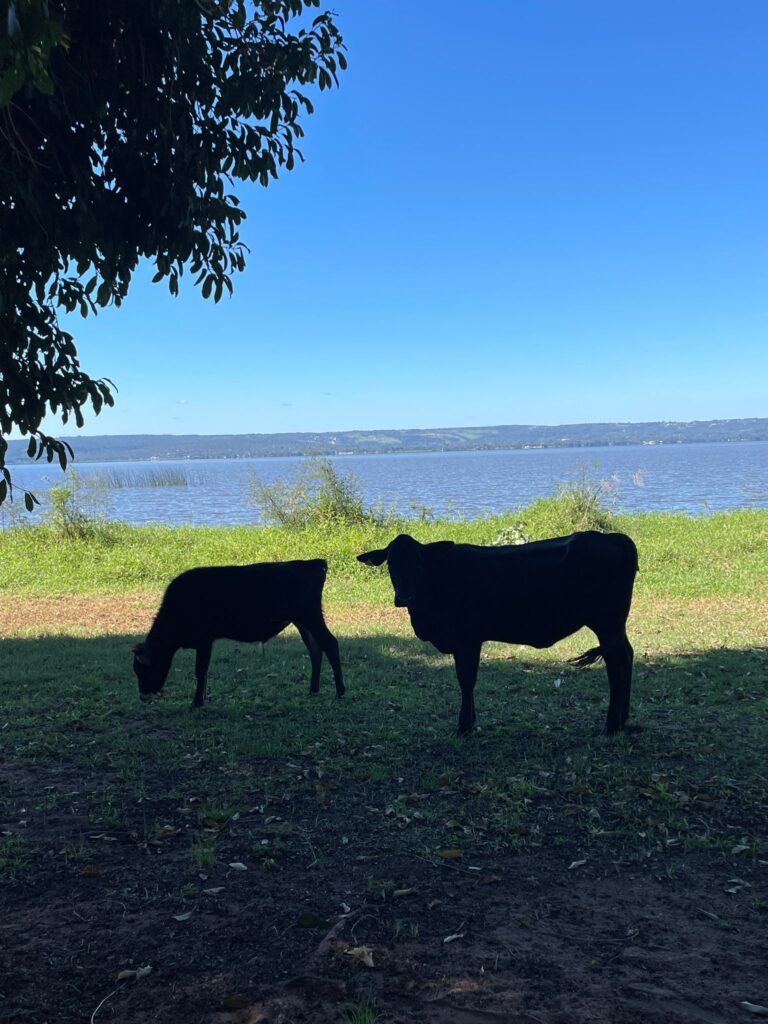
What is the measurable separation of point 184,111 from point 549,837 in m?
5.48

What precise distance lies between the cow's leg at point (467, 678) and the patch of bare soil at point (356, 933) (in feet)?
6.54

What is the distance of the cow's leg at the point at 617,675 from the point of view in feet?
23.4

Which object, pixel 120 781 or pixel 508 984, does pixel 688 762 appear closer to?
pixel 508 984

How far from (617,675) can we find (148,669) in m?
4.58

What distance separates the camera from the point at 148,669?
8.27m

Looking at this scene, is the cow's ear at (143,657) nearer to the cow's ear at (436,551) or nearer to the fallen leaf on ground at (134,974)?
the cow's ear at (436,551)

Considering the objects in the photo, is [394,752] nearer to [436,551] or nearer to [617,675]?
[436,551]

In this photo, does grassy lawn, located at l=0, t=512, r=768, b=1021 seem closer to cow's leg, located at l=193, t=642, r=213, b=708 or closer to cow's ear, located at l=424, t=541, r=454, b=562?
cow's leg, located at l=193, t=642, r=213, b=708

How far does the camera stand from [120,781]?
6.33 metres

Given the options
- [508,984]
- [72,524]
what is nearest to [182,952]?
[508,984]

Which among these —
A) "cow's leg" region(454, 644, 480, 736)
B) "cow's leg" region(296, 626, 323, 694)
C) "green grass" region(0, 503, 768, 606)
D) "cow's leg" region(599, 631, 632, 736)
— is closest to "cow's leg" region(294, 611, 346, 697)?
"cow's leg" region(296, 626, 323, 694)

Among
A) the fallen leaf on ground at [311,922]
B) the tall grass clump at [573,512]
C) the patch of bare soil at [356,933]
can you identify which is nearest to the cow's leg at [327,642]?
the patch of bare soil at [356,933]

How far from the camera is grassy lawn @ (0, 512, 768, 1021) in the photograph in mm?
4664

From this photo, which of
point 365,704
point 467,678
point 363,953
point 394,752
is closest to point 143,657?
point 365,704
